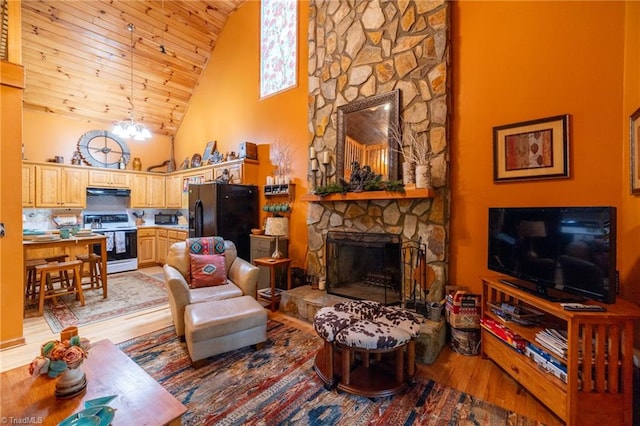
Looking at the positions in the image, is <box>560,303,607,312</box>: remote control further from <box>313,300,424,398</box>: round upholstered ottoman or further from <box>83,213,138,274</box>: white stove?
<box>83,213,138,274</box>: white stove

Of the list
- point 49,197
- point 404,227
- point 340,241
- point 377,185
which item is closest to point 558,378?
point 404,227

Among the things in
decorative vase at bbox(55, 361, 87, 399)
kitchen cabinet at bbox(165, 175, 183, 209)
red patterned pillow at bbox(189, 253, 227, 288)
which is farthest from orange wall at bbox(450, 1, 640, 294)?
kitchen cabinet at bbox(165, 175, 183, 209)

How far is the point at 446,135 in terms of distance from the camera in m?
2.76

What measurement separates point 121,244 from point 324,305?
4.67 m

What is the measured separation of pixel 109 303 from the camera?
3693 millimetres

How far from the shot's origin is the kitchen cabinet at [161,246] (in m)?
5.88

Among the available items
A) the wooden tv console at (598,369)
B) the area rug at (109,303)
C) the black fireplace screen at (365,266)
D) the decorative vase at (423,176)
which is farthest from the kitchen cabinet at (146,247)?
the wooden tv console at (598,369)

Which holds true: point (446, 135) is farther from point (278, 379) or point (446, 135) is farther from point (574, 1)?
point (278, 379)

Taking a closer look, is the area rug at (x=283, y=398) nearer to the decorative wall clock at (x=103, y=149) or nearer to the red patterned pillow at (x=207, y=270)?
the red patterned pillow at (x=207, y=270)

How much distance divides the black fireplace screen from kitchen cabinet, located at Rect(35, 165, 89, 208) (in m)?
5.05

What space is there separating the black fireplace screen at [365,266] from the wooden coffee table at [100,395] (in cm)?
221

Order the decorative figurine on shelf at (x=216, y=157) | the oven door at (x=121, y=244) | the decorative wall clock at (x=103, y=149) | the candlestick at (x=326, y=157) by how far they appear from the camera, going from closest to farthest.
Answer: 1. the candlestick at (x=326, y=157)
2. the decorative figurine on shelf at (x=216, y=157)
3. the oven door at (x=121, y=244)
4. the decorative wall clock at (x=103, y=149)

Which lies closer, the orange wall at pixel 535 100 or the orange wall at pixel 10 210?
the orange wall at pixel 535 100

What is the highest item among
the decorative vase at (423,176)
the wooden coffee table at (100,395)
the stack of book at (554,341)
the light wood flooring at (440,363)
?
the decorative vase at (423,176)
